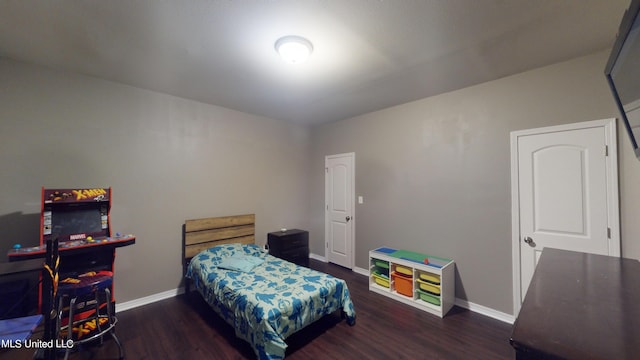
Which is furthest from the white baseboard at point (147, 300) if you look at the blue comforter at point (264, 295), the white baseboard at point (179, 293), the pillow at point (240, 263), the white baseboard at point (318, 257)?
the white baseboard at point (318, 257)

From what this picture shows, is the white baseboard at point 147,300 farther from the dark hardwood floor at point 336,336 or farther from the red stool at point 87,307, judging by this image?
the red stool at point 87,307

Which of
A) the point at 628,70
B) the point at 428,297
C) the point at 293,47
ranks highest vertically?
the point at 293,47

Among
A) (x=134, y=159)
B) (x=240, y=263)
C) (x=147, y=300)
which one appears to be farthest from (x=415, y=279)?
(x=134, y=159)

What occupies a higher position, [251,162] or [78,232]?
[251,162]

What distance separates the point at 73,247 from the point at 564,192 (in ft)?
14.7

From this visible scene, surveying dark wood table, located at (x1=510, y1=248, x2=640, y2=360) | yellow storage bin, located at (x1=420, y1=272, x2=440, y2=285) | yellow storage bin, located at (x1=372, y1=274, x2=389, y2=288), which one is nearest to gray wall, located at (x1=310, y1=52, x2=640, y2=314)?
yellow storage bin, located at (x1=420, y1=272, x2=440, y2=285)

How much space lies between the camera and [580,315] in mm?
788

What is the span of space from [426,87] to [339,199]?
2319mm

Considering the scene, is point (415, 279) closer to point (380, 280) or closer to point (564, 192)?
point (380, 280)

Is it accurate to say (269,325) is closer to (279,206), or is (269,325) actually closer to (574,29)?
(279,206)

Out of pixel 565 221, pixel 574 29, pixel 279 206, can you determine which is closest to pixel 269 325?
pixel 279 206

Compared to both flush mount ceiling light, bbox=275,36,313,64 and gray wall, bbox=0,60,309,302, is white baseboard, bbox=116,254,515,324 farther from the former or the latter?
flush mount ceiling light, bbox=275,36,313,64

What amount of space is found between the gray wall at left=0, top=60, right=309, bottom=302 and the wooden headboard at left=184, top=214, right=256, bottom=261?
5.0 inches

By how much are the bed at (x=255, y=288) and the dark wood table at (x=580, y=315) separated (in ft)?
5.65
